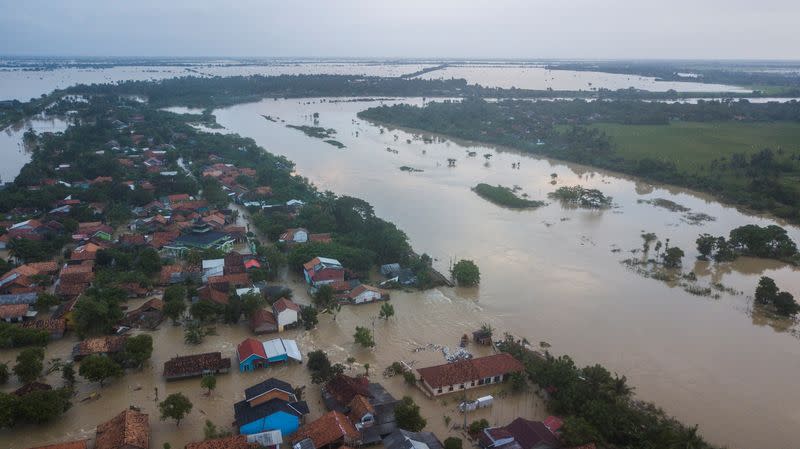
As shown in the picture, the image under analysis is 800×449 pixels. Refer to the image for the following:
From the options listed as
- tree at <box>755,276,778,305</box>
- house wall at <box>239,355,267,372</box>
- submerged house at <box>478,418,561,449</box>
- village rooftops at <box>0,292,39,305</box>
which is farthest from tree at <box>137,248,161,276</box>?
tree at <box>755,276,778,305</box>

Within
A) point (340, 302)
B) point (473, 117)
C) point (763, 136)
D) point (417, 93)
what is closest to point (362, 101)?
point (417, 93)

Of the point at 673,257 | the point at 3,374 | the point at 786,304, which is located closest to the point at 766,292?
the point at 786,304

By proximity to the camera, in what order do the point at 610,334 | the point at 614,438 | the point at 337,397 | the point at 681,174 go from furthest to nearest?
the point at 681,174, the point at 610,334, the point at 337,397, the point at 614,438

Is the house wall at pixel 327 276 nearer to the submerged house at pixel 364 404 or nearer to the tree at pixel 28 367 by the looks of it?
the submerged house at pixel 364 404

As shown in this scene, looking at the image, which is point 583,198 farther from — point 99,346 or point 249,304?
point 99,346

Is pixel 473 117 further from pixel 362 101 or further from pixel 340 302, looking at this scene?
pixel 340 302

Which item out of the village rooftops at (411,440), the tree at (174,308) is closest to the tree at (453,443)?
the village rooftops at (411,440)
